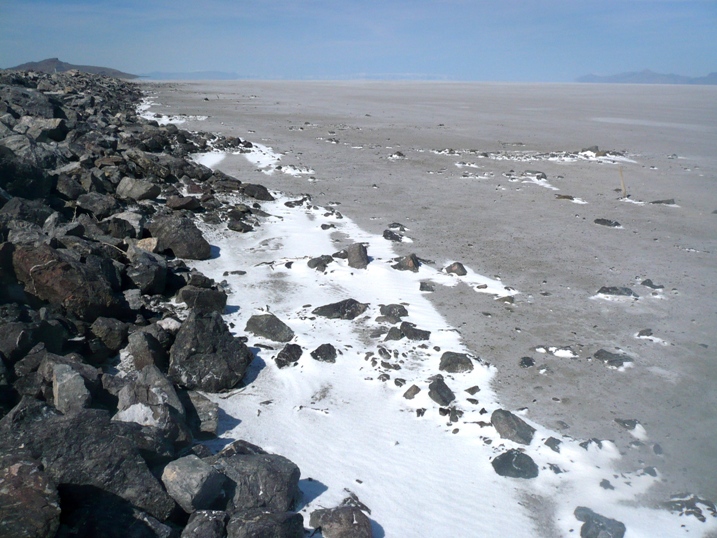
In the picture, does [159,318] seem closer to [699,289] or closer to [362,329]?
[362,329]

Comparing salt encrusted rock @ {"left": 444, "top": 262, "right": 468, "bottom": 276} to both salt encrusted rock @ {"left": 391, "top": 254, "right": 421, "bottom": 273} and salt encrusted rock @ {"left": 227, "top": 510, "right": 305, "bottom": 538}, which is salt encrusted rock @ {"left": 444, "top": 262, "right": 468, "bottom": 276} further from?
salt encrusted rock @ {"left": 227, "top": 510, "right": 305, "bottom": 538}

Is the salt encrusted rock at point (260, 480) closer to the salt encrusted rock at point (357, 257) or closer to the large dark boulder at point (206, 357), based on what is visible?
the large dark boulder at point (206, 357)

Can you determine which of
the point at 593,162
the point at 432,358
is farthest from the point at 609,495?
the point at 593,162

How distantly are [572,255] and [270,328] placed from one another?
16.5 feet

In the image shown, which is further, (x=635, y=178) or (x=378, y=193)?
(x=635, y=178)

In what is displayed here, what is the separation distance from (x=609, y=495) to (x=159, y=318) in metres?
4.38

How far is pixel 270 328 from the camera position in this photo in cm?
591

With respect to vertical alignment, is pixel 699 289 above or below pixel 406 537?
above

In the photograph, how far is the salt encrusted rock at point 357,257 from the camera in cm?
788

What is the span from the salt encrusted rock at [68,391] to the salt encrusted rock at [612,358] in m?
4.53

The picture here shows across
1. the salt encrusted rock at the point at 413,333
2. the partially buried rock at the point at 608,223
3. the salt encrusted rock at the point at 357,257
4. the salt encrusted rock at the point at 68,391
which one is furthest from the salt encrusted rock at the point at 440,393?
the partially buried rock at the point at 608,223

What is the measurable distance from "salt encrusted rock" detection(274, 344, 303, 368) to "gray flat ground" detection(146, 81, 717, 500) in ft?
5.82

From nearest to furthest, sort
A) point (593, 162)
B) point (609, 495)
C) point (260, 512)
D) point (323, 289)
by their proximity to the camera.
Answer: point (260, 512) < point (609, 495) < point (323, 289) < point (593, 162)

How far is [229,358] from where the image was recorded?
5.05m
